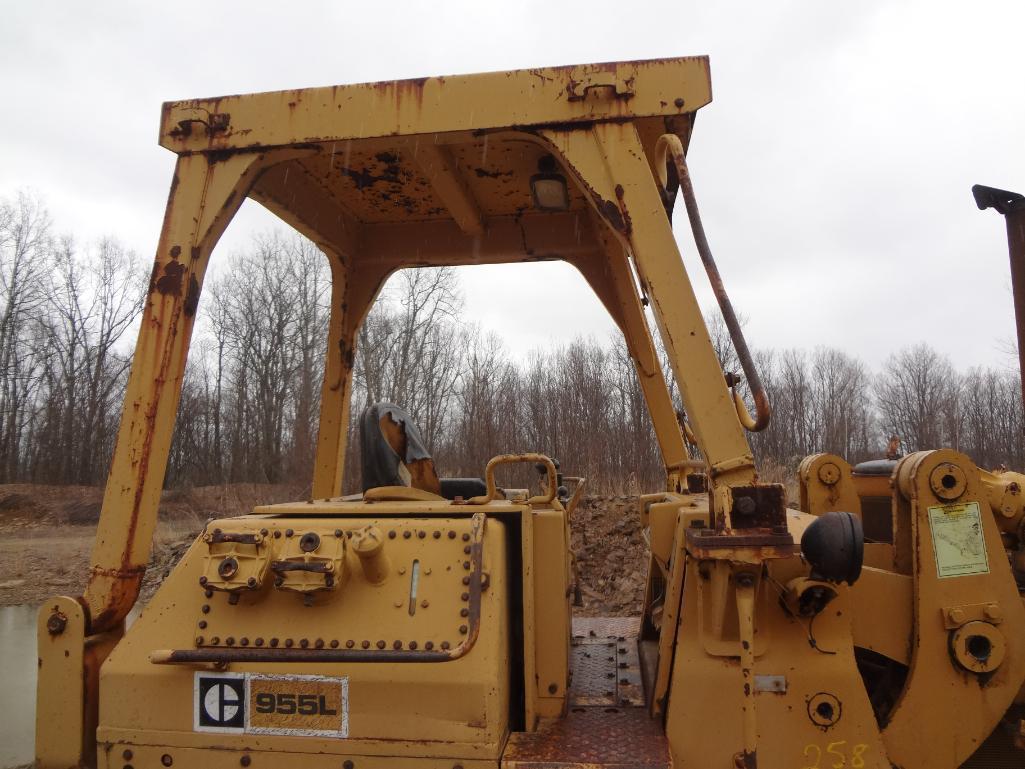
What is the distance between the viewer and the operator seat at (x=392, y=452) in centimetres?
310

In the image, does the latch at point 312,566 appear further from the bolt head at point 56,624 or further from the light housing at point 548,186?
the light housing at point 548,186

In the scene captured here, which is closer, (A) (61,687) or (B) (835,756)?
(B) (835,756)

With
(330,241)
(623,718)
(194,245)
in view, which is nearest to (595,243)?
(330,241)

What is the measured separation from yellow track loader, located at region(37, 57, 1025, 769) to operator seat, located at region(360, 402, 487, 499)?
19cm

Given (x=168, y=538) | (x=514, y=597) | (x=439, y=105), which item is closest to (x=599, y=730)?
(x=514, y=597)

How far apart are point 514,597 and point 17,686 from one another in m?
7.07

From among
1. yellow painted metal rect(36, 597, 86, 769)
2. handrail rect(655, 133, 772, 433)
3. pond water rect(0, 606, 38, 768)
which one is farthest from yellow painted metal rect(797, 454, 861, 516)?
pond water rect(0, 606, 38, 768)

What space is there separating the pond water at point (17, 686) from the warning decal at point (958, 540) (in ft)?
18.5

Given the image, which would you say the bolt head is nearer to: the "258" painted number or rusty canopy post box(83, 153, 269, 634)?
rusty canopy post box(83, 153, 269, 634)

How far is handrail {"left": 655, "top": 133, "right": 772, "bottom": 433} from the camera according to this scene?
2.35 meters

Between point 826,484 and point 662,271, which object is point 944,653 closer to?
point 826,484

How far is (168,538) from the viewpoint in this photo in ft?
52.5

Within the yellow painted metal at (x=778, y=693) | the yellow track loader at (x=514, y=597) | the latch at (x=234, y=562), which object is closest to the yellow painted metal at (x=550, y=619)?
the yellow track loader at (x=514, y=597)

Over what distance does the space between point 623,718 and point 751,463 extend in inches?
41.2
